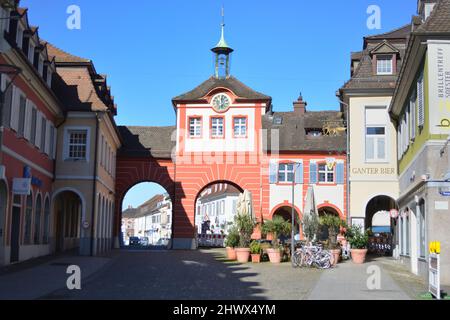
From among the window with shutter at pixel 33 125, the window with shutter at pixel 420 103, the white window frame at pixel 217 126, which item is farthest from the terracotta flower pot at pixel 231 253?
the white window frame at pixel 217 126

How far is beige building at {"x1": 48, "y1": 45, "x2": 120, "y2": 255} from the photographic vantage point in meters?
31.2

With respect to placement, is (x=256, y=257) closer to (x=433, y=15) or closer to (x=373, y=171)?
(x=373, y=171)

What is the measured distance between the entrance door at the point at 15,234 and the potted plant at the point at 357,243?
41.8ft

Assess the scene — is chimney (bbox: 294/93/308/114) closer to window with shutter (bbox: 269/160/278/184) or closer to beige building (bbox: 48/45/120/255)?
window with shutter (bbox: 269/160/278/184)

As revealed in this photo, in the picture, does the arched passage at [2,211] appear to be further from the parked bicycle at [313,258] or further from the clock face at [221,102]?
the clock face at [221,102]

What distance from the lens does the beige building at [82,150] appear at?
102 feet

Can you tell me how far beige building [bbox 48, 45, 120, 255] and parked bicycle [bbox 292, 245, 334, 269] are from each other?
37.6 feet

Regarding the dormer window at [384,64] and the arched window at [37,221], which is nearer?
the arched window at [37,221]

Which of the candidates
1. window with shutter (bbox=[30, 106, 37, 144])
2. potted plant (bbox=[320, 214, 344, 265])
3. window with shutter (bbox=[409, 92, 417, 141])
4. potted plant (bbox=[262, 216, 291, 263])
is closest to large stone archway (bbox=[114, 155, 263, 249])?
potted plant (bbox=[262, 216, 291, 263])

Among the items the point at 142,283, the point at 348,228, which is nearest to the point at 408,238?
the point at 348,228

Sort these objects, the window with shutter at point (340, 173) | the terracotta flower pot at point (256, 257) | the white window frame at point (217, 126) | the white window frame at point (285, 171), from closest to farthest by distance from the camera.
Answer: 1. the terracotta flower pot at point (256, 257)
2. the window with shutter at point (340, 173)
3. the white window frame at point (285, 171)
4. the white window frame at point (217, 126)
